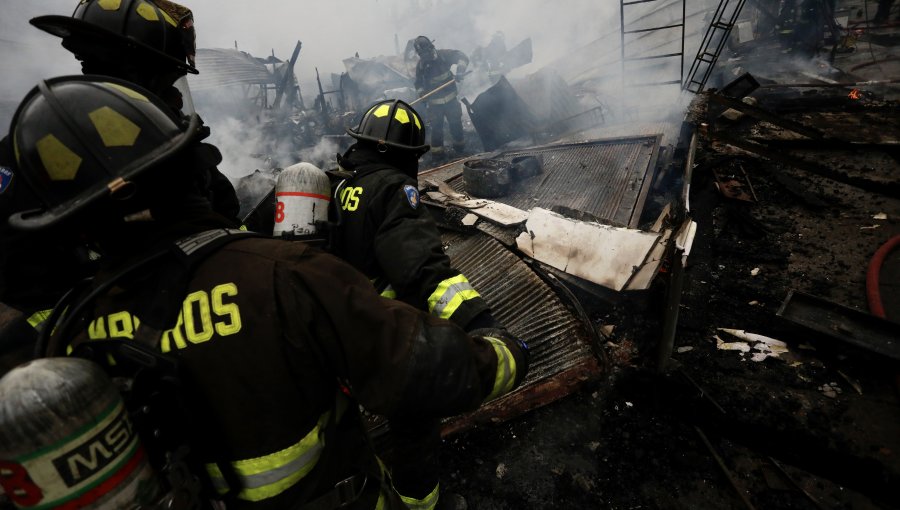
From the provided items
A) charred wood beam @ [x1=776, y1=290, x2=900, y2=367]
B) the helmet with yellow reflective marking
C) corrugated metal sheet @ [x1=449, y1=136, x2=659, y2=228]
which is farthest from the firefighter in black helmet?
the helmet with yellow reflective marking

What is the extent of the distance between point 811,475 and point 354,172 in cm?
361

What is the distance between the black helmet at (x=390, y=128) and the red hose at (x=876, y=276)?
163 inches

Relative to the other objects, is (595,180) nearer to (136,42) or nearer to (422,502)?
(422,502)

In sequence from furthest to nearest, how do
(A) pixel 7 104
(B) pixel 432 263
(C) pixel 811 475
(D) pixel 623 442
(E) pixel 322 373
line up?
(A) pixel 7 104
(D) pixel 623 442
(C) pixel 811 475
(B) pixel 432 263
(E) pixel 322 373

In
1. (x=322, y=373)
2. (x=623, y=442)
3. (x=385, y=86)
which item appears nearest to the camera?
(x=322, y=373)

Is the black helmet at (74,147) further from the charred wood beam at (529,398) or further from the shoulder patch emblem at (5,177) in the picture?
the charred wood beam at (529,398)

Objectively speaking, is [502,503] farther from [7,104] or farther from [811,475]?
[7,104]

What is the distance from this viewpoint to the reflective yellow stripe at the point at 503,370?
4.67ft

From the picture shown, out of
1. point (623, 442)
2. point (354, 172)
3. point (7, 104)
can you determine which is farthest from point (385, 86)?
point (623, 442)

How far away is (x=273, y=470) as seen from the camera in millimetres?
1225

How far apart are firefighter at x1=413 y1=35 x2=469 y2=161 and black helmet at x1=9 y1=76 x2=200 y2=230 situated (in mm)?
8823

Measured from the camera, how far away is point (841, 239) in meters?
4.61

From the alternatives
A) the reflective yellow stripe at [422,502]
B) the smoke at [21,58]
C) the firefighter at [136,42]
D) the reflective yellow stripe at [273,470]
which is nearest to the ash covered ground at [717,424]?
the reflective yellow stripe at [422,502]

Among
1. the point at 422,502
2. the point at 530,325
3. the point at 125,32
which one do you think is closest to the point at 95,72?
the point at 125,32
